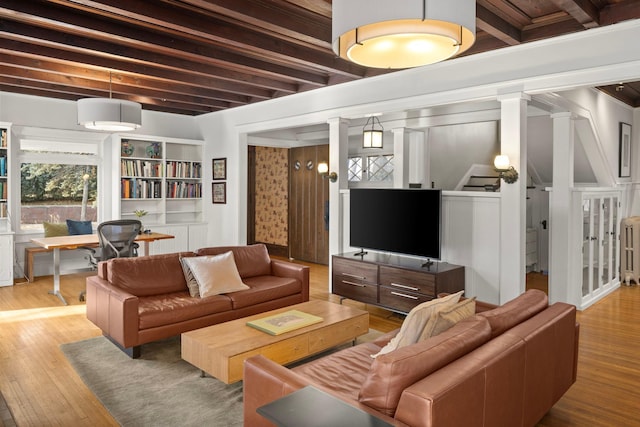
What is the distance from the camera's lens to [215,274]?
421 cm

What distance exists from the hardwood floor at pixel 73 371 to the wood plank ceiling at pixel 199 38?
2.63m

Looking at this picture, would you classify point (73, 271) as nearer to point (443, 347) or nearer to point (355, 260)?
point (355, 260)

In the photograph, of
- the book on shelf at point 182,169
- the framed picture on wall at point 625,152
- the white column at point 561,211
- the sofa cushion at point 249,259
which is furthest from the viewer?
the book on shelf at point 182,169

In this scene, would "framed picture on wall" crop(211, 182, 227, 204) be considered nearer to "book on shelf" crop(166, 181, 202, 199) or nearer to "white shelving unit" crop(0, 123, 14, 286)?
"book on shelf" crop(166, 181, 202, 199)

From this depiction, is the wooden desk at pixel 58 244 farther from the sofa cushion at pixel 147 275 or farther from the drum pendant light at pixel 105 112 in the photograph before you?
the sofa cushion at pixel 147 275

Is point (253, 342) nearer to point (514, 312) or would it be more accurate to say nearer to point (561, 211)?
point (514, 312)

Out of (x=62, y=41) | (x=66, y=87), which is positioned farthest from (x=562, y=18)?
(x=66, y=87)

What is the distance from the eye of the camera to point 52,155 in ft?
22.6

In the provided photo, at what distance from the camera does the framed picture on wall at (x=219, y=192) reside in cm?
787

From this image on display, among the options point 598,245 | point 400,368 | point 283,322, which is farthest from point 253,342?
point 598,245

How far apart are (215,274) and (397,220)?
6.57 feet

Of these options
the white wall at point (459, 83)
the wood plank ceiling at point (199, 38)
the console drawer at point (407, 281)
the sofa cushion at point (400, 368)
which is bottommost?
the console drawer at point (407, 281)

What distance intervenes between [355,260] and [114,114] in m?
3.12

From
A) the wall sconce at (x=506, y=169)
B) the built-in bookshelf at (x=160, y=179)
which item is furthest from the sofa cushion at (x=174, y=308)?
the built-in bookshelf at (x=160, y=179)
